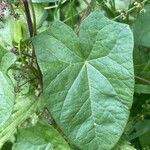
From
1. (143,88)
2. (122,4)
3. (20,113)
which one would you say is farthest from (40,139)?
(122,4)

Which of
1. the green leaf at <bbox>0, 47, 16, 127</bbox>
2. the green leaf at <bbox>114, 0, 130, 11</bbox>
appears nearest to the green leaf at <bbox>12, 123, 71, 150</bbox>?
the green leaf at <bbox>0, 47, 16, 127</bbox>

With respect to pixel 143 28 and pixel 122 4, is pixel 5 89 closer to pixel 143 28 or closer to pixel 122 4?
pixel 143 28

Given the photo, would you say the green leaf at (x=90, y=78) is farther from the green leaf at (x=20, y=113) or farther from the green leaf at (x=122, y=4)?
the green leaf at (x=122, y=4)

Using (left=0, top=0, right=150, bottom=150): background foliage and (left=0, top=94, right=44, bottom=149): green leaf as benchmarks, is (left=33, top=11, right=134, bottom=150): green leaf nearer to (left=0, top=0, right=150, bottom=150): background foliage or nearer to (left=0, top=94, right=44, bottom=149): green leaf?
(left=0, top=0, right=150, bottom=150): background foliage

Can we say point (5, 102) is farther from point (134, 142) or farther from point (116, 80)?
point (134, 142)

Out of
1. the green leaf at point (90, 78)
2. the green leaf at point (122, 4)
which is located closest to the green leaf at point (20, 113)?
the green leaf at point (90, 78)
